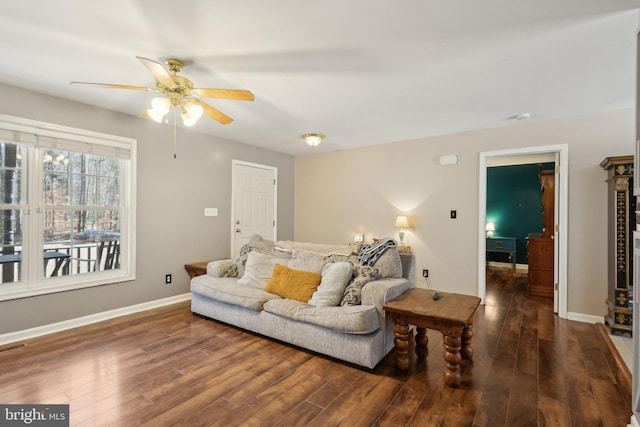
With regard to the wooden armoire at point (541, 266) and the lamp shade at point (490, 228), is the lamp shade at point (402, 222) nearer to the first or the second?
the wooden armoire at point (541, 266)

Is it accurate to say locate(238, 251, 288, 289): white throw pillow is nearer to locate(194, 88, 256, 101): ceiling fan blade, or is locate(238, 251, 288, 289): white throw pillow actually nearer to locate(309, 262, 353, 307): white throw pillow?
locate(309, 262, 353, 307): white throw pillow

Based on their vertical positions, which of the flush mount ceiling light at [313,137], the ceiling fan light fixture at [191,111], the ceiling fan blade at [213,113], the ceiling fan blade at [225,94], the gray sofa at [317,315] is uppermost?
the flush mount ceiling light at [313,137]

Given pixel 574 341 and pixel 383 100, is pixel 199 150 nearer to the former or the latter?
pixel 383 100

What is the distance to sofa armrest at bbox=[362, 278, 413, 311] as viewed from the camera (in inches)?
94.7

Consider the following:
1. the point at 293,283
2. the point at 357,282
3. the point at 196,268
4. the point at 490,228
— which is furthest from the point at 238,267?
the point at 490,228

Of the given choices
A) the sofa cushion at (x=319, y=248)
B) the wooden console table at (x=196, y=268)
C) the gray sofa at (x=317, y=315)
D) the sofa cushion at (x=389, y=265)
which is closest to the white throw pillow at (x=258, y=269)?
the gray sofa at (x=317, y=315)

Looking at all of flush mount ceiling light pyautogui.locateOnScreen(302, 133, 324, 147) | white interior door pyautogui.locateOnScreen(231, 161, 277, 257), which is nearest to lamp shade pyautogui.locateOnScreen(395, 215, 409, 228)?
flush mount ceiling light pyautogui.locateOnScreen(302, 133, 324, 147)

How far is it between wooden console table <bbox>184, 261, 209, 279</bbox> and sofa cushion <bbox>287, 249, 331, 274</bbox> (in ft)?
4.68

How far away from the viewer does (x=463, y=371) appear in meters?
2.33

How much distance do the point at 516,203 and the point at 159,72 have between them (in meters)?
7.40

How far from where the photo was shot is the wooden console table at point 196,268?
13.1ft

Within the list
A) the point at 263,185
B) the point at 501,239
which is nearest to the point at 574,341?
the point at 501,239

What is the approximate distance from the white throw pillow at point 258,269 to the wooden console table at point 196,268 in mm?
847

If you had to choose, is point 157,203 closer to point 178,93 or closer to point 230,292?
point 230,292
